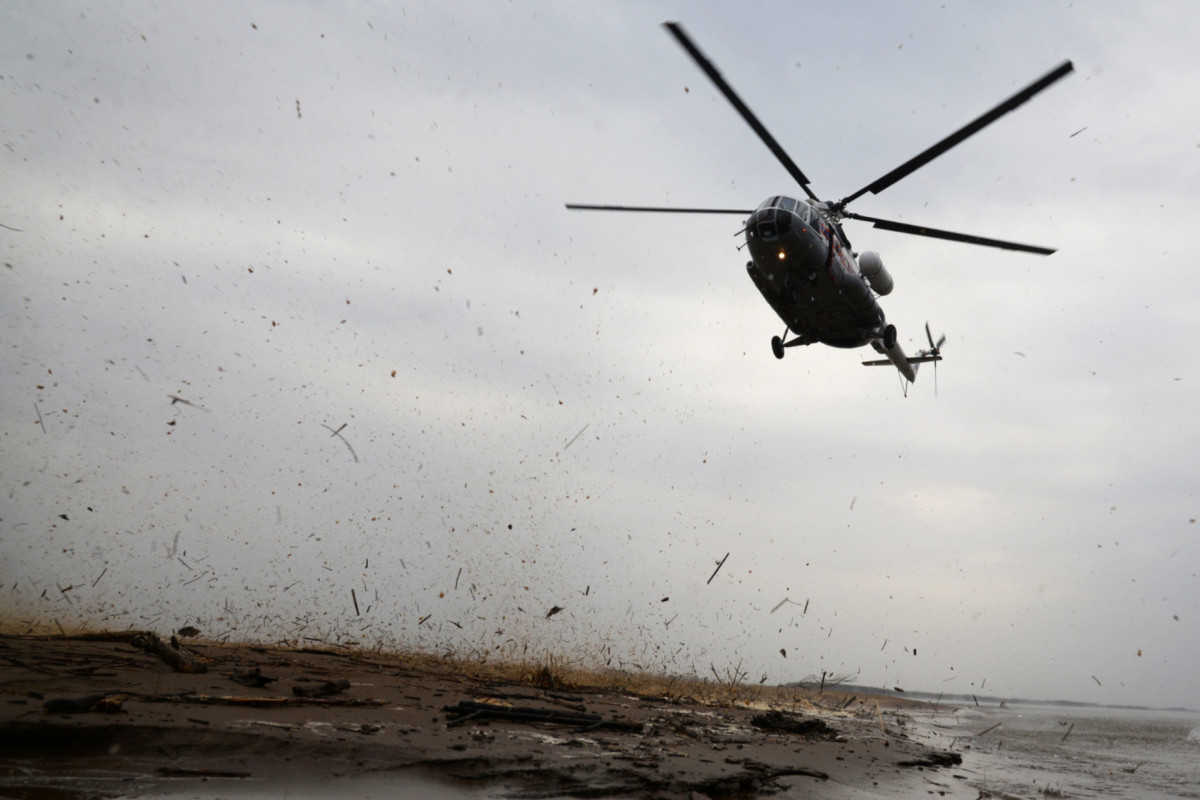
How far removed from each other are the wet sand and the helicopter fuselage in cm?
843

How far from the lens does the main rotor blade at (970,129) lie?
30.4 ft

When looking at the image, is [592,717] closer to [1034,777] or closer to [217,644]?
[1034,777]

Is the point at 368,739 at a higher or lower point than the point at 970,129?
lower

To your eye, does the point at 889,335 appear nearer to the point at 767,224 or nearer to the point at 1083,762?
the point at 767,224

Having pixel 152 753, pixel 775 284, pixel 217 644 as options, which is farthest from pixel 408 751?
pixel 775 284

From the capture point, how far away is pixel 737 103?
35.8 feet

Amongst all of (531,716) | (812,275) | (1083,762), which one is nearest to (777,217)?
(812,275)

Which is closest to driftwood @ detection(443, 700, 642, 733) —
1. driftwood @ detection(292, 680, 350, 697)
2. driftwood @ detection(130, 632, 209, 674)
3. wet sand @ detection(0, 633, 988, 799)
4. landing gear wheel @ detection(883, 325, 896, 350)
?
wet sand @ detection(0, 633, 988, 799)

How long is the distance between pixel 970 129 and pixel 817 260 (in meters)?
3.74

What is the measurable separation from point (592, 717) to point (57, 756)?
5.32 m

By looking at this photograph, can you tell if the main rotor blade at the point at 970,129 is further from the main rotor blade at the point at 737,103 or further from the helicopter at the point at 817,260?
the main rotor blade at the point at 737,103

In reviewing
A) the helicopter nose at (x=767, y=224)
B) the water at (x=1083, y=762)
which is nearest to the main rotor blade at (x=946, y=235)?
the helicopter nose at (x=767, y=224)

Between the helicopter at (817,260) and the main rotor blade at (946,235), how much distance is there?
0.02m

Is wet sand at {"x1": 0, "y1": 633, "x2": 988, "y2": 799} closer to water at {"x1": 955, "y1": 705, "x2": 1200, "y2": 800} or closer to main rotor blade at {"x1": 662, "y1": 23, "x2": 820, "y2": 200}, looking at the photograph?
water at {"x1": 955, "y1": 705, "x2": 1200, "y2": 800}
